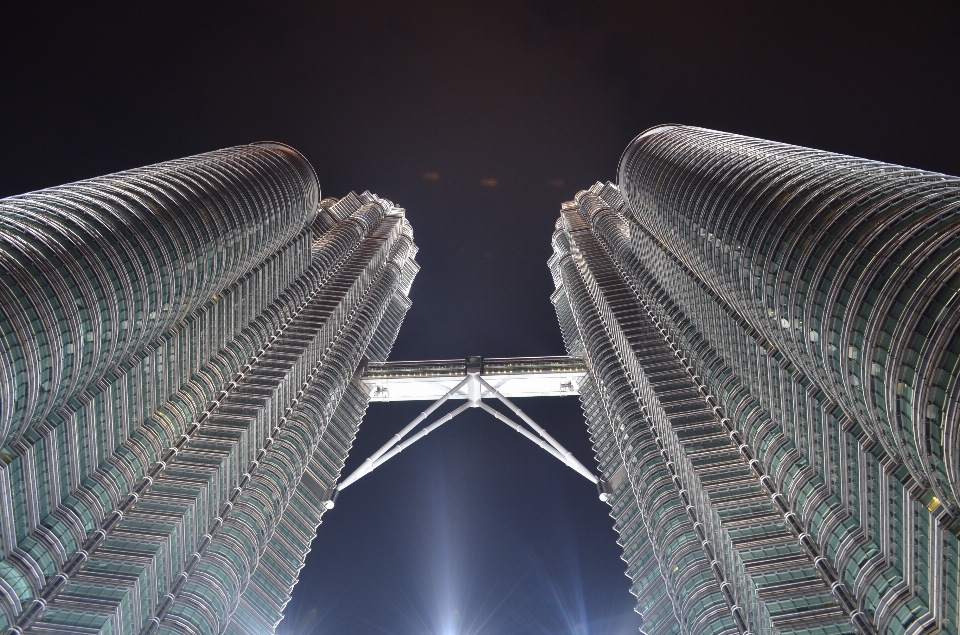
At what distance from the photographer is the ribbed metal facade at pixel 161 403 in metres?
71.1

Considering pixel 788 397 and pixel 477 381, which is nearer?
pixel 788 397

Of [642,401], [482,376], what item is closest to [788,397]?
[642,401]

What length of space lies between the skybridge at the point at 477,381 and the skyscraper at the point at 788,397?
27088 mm

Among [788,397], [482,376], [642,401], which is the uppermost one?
[482,376]

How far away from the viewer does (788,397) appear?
8469cm

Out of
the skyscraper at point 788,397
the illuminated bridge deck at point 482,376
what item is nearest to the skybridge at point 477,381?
the illuminated bridge deck at point 482,376

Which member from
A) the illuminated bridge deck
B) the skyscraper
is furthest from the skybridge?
the skyscraper

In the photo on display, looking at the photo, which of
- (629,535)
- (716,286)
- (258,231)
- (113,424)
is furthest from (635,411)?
(113,424)

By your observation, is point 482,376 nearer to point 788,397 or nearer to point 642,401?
point 642,401

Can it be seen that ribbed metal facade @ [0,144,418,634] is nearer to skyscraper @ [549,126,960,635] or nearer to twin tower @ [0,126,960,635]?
twin tower @ [0,126,960,635]

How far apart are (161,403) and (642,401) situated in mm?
72948

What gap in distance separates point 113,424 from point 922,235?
8817cm

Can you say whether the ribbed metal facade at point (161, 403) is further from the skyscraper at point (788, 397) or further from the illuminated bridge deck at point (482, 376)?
the skyscraper at point (788, 397)

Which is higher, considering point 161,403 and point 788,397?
point 161,403
